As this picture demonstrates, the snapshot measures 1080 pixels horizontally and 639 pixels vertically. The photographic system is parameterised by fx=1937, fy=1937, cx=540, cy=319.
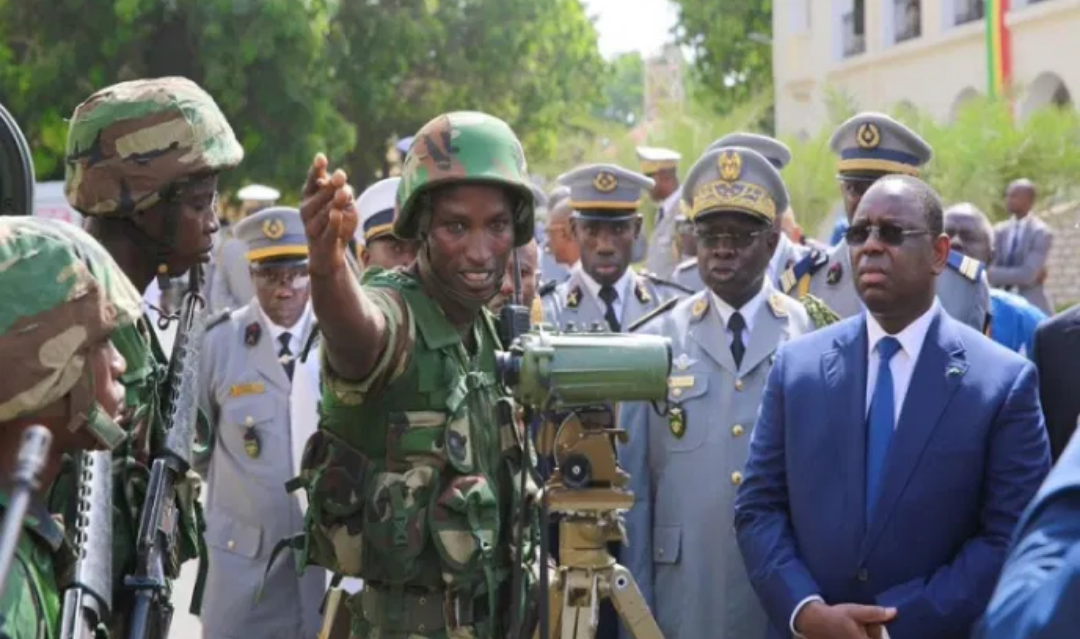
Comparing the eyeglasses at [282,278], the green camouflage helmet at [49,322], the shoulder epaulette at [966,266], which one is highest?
the green camouflage helmet at [49,322]

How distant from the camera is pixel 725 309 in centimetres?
671

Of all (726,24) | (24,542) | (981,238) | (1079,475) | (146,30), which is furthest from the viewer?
(726,24)

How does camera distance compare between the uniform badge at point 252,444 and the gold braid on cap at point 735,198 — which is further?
the uniform badge at point 252,444

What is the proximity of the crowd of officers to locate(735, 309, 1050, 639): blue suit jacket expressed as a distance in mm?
78

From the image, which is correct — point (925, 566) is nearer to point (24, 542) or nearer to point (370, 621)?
point (370, 621)

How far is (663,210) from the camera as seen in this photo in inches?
536

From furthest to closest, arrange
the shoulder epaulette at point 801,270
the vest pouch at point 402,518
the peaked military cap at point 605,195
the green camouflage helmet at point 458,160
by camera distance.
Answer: the peaked military cap at point 605,195 → the shoulder epaulette at point 801,270 → the green camouflage helmet at point 458,160 → the vest pouch at point 402,518

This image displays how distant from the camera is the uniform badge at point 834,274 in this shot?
7.91 metres

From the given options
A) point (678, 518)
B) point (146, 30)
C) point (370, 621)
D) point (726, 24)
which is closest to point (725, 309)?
point (678, 518)

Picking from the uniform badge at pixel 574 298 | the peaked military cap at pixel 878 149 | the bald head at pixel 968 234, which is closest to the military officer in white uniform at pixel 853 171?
the peaked military cap at pixel 878 149

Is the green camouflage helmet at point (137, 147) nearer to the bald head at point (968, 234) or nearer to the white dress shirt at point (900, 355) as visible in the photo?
the white dress shirt at point (900, 355)

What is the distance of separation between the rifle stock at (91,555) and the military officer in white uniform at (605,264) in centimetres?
490

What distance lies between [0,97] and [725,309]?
18372 mm

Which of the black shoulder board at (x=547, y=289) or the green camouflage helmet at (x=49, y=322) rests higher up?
the green camouflage helmet at (x=49, y=322)
